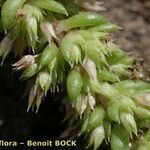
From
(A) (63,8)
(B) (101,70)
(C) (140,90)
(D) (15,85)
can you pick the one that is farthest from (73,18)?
(D) (15,85)

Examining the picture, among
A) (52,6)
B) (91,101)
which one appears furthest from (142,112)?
(52,6)

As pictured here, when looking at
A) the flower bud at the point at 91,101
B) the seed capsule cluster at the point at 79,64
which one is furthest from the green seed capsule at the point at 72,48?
the flower bud at the point at 91,101

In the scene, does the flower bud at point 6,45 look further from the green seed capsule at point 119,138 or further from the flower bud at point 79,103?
the green seed capsule at point 119,138

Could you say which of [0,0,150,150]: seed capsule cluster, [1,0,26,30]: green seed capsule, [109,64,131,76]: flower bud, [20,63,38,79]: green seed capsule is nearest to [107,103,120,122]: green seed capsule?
[0,0,150,150]: seed capsule cluster

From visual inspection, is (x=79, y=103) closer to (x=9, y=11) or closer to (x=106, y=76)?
(x=106, y=76)

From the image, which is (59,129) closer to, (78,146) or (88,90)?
(78,146)
